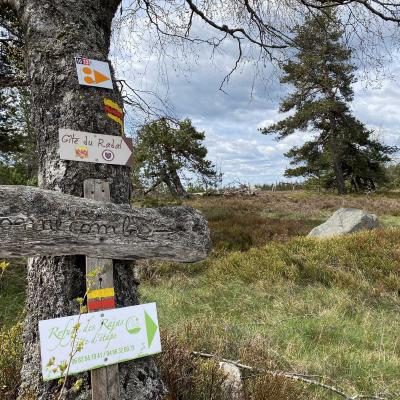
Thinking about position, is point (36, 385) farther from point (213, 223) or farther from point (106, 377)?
point (213, 223)

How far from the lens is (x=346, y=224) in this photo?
9531 mm

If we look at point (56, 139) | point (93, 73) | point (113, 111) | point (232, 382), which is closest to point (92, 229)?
point (56, 139)

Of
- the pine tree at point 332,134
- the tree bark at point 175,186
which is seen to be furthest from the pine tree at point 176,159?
the pine tree at point 332,134

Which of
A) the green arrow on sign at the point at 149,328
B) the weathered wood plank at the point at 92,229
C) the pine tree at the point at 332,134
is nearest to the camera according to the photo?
the weathered wood plank at the point at 92,229

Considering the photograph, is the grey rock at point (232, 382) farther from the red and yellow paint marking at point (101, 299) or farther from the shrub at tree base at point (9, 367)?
the shrub at tree base at point (9, 367)

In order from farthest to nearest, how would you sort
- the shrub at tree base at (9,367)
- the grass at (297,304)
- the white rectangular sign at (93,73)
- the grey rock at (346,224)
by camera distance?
1. the grey rock at (346,224)
2. the grass at (297,304)
3. the white rectangular sign at (93,73)
4. the shrub at tree base at (9,367)

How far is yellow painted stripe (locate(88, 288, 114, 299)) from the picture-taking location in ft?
6.48

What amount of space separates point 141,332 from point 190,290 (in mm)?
3825

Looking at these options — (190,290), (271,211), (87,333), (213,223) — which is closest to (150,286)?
(190,290)

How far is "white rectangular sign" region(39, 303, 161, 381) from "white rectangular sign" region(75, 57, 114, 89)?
1.44m

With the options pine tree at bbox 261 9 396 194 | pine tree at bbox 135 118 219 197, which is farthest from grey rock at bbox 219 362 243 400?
pine tree at bbox 261 9 396 194

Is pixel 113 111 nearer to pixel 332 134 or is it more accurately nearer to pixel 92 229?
pixel 92 229

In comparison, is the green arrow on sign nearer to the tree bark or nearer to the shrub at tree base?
the shrub at tree base

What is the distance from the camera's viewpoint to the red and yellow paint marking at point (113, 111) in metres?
2.41
